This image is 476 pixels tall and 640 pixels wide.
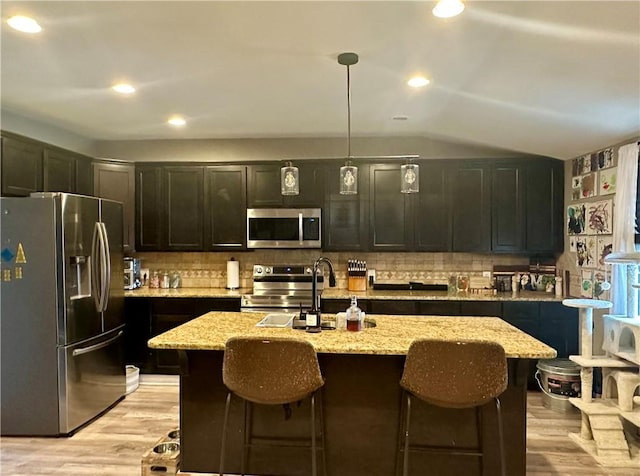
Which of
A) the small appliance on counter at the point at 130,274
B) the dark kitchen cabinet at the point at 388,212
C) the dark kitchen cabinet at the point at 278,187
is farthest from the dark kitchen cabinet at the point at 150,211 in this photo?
the dark kitchen cabinet at the point at 388,212

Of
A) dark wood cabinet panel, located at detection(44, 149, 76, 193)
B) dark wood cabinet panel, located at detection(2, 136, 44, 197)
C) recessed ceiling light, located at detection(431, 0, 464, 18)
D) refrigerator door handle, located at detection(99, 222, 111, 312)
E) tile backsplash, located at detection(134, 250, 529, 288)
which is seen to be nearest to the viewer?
recessed ceiling light, located at detection(431, 0, 464, 18)

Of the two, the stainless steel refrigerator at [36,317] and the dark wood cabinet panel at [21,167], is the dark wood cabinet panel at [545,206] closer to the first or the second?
the stainless steel refrigerator at [36,317]

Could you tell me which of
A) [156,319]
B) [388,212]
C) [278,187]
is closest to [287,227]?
[278,187]

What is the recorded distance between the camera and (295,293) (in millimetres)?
4578

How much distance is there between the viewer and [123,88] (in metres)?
3.18

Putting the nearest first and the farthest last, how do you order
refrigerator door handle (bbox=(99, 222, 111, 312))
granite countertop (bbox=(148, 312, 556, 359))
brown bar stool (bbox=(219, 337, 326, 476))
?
brown bar stool (bbox=(219, 337, 326, 476)) → granite countertop (bbox=(148, 312, 556, 359)) → refrigerator door handle (bbox=(99, 222, 111, 312))

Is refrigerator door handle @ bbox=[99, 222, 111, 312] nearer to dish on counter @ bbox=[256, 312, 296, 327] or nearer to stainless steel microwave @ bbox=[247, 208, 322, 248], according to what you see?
stainless steel microwave @ bbox=[247, 208, 322, 248]

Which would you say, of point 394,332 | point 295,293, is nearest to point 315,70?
point 394,332

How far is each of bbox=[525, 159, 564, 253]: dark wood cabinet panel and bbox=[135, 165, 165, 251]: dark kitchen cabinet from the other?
12.5 feet

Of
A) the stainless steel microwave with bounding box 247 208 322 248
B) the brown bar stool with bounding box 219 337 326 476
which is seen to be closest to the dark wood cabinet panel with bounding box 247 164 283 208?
the stainless steel microwave with bounding box 247 208 322 248

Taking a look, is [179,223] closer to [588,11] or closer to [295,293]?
[295,293]

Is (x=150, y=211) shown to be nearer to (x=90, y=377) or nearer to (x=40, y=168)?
(x=40, y=168)

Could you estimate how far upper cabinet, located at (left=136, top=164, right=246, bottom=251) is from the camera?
465 cm

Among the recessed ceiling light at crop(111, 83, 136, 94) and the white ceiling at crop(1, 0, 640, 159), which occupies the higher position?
the recessed ceiling light at crop(111, 83, 136, 94)
